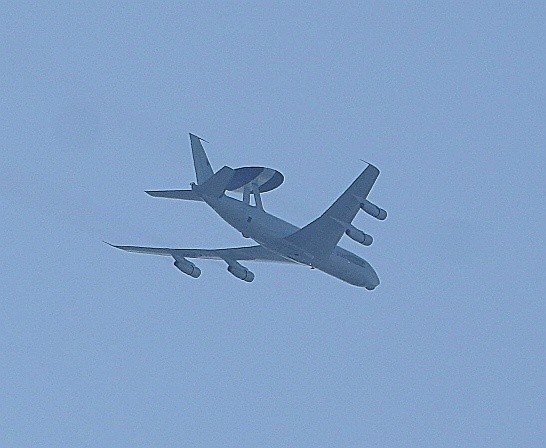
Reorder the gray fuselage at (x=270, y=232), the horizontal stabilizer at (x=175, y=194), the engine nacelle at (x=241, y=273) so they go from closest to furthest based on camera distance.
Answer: the gray fuselage at (x=270, y=232) < the horizontal stabilizer at (x=175, y=194) < the engine nacelle at (x=241, y=273)

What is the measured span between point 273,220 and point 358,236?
4.84 m

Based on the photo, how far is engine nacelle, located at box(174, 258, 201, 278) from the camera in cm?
8438

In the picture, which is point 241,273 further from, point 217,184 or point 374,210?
point 374,210

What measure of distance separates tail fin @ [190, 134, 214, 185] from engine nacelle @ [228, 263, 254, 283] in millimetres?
5525

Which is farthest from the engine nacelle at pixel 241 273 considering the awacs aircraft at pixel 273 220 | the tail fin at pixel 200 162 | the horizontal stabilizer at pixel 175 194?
the horizontal stabilizer at pixel 175 194

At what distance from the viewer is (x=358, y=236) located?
77375 mm

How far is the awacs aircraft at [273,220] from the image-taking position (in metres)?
76.4

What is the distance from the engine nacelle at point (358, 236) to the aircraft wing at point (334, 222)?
1.01 feet

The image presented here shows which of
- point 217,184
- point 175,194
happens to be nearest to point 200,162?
point 175,194

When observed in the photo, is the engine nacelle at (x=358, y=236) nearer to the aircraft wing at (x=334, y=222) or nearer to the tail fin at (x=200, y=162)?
the aircraft wing at (x=334, y=222)

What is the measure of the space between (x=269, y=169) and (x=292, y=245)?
4.17 m

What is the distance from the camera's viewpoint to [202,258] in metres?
87.1

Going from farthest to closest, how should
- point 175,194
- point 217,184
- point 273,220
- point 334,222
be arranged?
point 273,220 → point 175,194 → point 334,222 → point 217,184

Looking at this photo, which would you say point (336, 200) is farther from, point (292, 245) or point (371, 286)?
point (371, 286)
